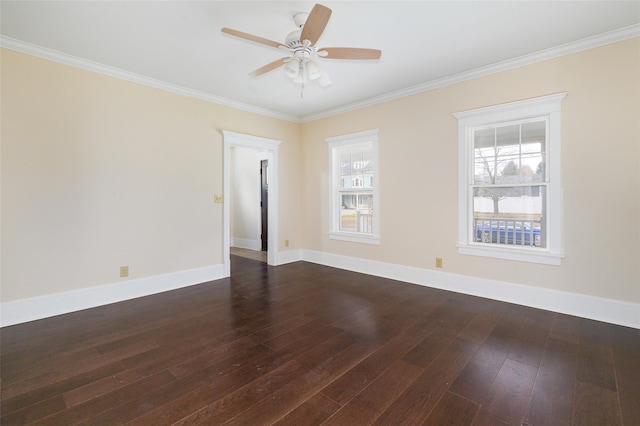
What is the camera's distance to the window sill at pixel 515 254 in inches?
120

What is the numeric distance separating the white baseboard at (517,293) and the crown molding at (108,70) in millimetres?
3324

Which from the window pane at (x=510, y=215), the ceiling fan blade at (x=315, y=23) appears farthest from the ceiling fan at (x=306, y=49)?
the window pane at (x=510, y=215)

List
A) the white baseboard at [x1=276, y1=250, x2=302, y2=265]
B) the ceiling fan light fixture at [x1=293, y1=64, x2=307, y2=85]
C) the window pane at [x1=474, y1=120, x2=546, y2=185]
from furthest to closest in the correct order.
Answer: the white baseboard at [x1=276, y1=250, x2=302, y2=265]
the window pane at [x1=474, y1=120, x2=546, y2=185]
the ceiling fan light fixture at [x1=293, y1=64, x2=307, y2=85]

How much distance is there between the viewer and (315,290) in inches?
150

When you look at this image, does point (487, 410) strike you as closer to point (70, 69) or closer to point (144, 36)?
point (144, 36)

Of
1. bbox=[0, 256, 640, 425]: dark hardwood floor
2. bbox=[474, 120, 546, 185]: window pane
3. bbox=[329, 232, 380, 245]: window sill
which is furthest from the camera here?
bbox=[329, 232, 380, 245]: window sill

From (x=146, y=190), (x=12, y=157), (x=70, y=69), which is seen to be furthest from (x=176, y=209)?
(x=70, y=69)

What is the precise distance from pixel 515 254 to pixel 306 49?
3168mm

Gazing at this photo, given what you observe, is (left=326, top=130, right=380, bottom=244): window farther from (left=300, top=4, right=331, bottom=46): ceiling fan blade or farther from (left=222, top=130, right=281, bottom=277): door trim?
(left=300, top=4, right=331, bottom=46): ceiling fan blade

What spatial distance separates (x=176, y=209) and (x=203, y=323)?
1.82 metres

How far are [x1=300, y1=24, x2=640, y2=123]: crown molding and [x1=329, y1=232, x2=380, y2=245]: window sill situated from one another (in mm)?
2141

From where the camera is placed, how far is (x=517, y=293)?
10.7ft

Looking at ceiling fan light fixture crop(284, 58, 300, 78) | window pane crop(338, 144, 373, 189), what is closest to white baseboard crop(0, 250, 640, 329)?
window pane crop(338, 144, 373, 189)

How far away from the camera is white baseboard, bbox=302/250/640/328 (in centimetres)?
272
